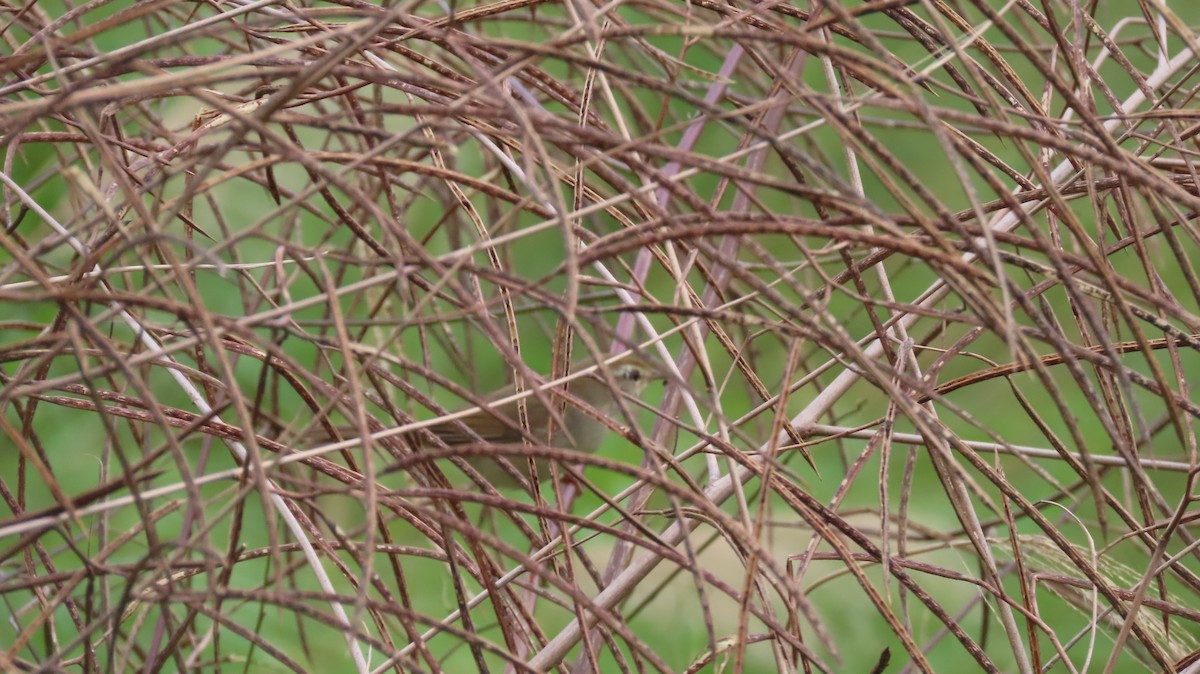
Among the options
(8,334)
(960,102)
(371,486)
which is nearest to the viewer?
(371,486)

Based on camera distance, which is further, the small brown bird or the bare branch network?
the small brown bird

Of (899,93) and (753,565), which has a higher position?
(899,93)

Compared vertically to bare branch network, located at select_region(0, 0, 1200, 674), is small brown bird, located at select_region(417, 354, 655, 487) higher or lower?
higher

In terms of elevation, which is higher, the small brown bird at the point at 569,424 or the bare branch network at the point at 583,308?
the small brown bird at the point at 569,424

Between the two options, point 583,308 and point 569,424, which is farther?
point 569,424

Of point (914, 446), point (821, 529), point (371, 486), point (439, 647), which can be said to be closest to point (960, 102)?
point (439, 647)

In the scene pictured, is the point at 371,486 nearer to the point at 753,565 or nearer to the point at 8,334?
the point at 753,565

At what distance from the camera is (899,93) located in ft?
1.99

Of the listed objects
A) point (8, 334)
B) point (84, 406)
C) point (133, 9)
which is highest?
point (8, 334)

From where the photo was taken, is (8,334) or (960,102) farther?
(960,102)

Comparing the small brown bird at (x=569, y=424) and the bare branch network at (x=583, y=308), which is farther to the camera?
the small brown bird at (x=569, y=424)

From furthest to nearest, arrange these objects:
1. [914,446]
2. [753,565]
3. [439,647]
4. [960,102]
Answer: [960,102] < [439,647] < [914,446] < [753,565]

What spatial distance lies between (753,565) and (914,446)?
342 millimetres

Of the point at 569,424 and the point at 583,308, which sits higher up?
the point at 569,424
